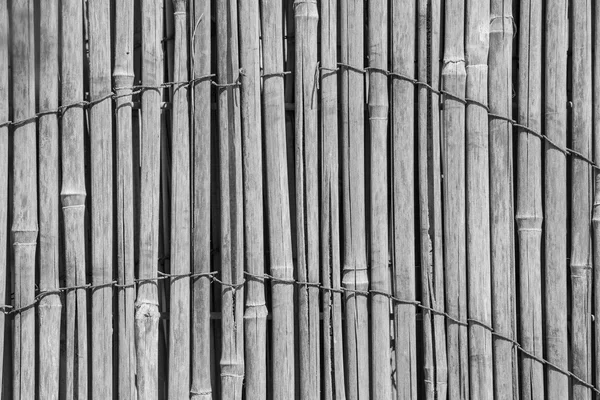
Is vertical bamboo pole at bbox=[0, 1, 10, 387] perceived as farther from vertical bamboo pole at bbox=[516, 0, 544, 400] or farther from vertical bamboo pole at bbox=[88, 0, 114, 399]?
vertical bamboo pole at bbox=[516, 0, 544, 400]

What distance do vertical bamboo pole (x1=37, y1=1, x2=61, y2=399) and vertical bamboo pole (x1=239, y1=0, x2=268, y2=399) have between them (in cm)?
58

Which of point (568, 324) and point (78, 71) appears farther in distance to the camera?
point (568, 324)

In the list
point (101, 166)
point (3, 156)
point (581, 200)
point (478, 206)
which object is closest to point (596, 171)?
point (581, 200)

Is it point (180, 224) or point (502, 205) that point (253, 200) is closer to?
point (180, 224)

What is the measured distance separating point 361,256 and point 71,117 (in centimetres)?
100

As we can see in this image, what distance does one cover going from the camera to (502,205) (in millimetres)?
2287

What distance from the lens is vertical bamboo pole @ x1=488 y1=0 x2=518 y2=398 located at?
228 cm

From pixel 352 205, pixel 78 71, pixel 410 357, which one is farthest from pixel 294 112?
pixel 410 357

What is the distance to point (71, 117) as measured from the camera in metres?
2.20

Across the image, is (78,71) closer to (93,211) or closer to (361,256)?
(93,211)

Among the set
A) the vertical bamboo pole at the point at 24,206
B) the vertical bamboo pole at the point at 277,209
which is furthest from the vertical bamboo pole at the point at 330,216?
the vertical bamboo pole at the point at 24,206

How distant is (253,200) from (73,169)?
1.86 ft

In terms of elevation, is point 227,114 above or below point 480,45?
below

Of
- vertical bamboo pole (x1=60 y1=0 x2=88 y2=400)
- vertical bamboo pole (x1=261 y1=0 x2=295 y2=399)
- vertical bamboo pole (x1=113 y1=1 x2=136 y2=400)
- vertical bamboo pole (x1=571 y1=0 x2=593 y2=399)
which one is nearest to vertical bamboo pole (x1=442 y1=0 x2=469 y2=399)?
vertical bamboo pole (x1=571 y1=0 x2=593 y2=399)
